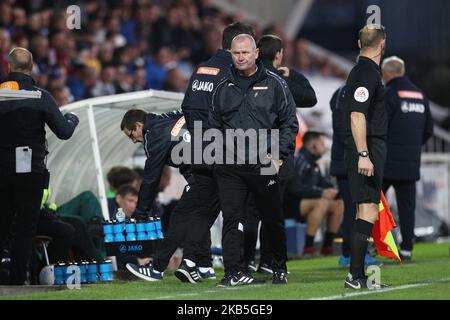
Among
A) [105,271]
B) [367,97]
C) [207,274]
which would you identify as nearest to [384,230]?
[367,97]

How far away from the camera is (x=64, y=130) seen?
10.8 meters

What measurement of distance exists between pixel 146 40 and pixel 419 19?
44.6 ft

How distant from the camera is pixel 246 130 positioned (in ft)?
31.9

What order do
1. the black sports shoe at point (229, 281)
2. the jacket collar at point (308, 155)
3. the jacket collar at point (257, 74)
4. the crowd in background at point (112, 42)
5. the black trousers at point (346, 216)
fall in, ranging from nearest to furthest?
the jacket collar at point (257, 74), the black sports shoe at point (229, 281), the black trousers at point (346, 216), the jacket collar at point (308, 155), the crowd in background at point (112, 42)

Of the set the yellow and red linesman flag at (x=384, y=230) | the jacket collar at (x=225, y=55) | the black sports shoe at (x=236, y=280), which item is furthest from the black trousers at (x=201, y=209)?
the yellow and red linesman flag at (x=384, y=230)

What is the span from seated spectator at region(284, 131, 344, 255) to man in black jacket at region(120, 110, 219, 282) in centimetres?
477

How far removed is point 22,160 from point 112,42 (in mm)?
9484

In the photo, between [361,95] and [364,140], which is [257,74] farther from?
[364,140]

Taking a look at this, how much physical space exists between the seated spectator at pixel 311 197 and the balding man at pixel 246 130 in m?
5.87

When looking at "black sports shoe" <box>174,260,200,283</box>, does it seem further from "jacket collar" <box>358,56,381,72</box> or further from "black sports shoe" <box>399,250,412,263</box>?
"black sports shoe" <box>399,250,412,263</box>

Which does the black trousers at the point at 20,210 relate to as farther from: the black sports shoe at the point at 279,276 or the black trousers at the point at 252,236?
the black sports shoe at the point at 279,276

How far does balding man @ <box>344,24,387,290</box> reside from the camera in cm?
948

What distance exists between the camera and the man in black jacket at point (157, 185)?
35.4 ft
